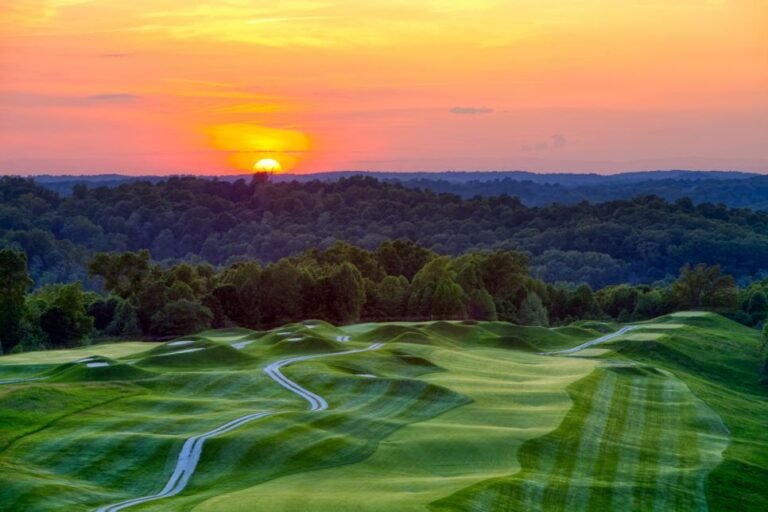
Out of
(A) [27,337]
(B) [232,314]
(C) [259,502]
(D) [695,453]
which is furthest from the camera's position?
(B) [232,314]

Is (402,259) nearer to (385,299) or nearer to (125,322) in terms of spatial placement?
(385,299)

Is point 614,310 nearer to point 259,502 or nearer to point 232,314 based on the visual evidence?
point 232,314

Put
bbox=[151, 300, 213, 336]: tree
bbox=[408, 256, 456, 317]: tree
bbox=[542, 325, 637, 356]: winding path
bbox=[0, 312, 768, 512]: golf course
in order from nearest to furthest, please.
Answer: bbox=[0, 312, 768, 512]: golf course, bbox=[542, 325, 637, 356]: winding path, bbox=[151, 300, 213, 336]: tree, bbox=[408, 256, 456, 317]: tree

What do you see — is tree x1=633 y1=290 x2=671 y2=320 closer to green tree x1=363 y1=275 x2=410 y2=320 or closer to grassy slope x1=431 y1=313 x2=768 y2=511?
green tree x1=363 y1=275 x2=410 y2=320

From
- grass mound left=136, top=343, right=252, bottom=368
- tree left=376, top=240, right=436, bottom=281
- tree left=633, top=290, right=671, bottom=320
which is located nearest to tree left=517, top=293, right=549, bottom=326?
tree left=633, top=290, right=671, bottom=320

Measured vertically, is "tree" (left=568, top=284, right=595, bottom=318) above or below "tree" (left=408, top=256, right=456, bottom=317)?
below

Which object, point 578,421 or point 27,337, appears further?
point 27,337

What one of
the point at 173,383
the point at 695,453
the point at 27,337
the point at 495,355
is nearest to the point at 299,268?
the point at 27,337
